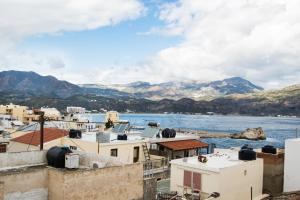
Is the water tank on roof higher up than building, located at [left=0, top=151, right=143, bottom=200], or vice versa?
the water tank on roof

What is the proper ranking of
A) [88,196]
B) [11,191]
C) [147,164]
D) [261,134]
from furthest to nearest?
1. [261,134]
2. [147,164]
3. [88,196]
4. [11,191]

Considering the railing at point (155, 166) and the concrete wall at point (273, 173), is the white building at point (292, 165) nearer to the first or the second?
the concrete wall at point (273, 173)

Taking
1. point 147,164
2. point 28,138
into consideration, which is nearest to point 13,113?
point 28,138

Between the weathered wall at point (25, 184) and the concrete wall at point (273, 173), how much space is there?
74.9 feet

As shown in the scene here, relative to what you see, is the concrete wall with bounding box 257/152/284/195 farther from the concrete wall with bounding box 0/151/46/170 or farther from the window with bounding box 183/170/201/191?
the concrete wall with bounding box 0/151/46/170

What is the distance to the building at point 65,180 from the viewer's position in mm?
21438

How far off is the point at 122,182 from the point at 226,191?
10042 mm

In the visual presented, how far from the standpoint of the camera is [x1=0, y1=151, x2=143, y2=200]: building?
70.3 feet

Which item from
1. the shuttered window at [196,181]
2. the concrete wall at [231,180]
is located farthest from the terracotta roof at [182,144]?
the shuttered window at [196,181]

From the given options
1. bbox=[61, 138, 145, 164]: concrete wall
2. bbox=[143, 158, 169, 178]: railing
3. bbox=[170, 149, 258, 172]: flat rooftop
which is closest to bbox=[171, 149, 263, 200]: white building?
bbox=[170, 149, 258, 172]: flat rooftop

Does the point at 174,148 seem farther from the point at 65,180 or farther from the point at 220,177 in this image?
the point at 65,180

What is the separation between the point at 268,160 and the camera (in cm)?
3747

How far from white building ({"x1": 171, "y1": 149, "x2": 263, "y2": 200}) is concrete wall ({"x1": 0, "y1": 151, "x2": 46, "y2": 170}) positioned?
11.8 metres

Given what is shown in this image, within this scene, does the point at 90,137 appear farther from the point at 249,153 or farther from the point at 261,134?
the point at 261,134
